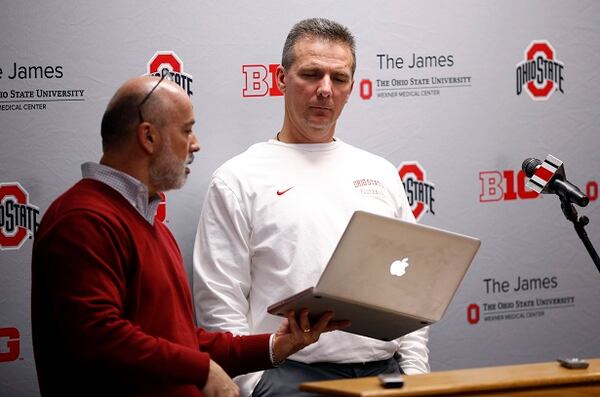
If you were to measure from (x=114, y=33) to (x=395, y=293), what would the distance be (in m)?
1.45

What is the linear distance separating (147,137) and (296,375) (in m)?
1.08

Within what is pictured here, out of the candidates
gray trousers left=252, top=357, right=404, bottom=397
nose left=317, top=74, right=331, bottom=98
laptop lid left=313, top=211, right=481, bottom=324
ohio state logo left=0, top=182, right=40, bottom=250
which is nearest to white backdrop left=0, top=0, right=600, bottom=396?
ohio state logo left=0, top=182, right=40, bottom=250

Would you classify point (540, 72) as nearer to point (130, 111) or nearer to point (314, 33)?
point (314, 33)

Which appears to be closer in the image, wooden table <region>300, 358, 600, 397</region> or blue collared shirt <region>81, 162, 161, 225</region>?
→ wooden table <region>300, 358, 600, 397</region>

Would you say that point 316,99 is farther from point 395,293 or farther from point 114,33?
point 395,293

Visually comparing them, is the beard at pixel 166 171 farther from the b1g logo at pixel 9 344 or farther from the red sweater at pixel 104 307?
the b1g logo at pixel 9 344

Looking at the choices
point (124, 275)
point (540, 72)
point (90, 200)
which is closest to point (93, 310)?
point (124, 275)

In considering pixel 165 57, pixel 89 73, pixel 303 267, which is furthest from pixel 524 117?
pixel 89 73

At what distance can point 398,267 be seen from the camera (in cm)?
224

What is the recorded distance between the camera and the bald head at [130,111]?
2125mm

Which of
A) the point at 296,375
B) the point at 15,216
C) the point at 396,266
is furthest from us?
the point at 15,216

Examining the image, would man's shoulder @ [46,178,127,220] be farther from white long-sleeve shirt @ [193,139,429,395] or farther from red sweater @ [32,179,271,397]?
white long-sleeve shirt @ [193,139,429,395]

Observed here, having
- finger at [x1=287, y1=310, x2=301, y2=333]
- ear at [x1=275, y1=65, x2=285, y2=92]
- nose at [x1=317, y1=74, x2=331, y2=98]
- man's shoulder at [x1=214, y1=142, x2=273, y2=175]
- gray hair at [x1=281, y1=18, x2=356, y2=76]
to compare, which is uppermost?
gray hair at [x1=281, y1=18, x2=356, y2=76]

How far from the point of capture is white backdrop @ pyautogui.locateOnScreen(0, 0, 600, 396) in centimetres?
298
